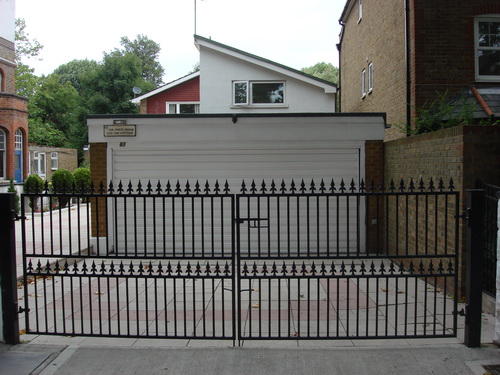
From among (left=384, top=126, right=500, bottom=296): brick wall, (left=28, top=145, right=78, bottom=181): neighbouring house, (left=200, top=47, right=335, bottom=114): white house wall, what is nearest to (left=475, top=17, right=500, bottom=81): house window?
(left=384, top=126, right=500, bottom=296): brick wall

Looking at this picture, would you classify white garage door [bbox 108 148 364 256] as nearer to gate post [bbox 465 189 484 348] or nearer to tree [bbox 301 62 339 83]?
gate post [bbox 465 189 484 348]

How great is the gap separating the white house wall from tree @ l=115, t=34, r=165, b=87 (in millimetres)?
49207

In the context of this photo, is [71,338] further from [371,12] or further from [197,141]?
[371,12]

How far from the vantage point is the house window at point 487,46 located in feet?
34.0

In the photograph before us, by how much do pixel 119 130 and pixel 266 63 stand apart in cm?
862

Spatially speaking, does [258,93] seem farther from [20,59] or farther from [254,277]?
[20,59]

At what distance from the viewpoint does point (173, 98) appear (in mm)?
19406

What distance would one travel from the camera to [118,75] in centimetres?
3550

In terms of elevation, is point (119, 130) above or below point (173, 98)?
below

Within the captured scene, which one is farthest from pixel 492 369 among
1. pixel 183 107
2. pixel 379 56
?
pixel 183 107

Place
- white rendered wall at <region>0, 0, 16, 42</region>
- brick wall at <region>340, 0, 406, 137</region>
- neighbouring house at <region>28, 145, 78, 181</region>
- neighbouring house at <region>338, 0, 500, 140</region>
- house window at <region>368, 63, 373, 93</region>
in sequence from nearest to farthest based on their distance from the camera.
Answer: neighbouring house at <region>338, 0, 500, 140</region> → brick wall at <region>340, 0, 406, 137</region> → house window at <region>368, 63, 373, 93</region> → white rendered wall at <region>0, 0, 16, 42</region> → neighbouring house at <region>28, 145, 78, 181</region>

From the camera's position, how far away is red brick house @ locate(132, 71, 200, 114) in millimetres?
19234

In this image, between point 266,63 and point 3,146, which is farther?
point 3,146

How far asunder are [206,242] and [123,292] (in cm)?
A: 310
